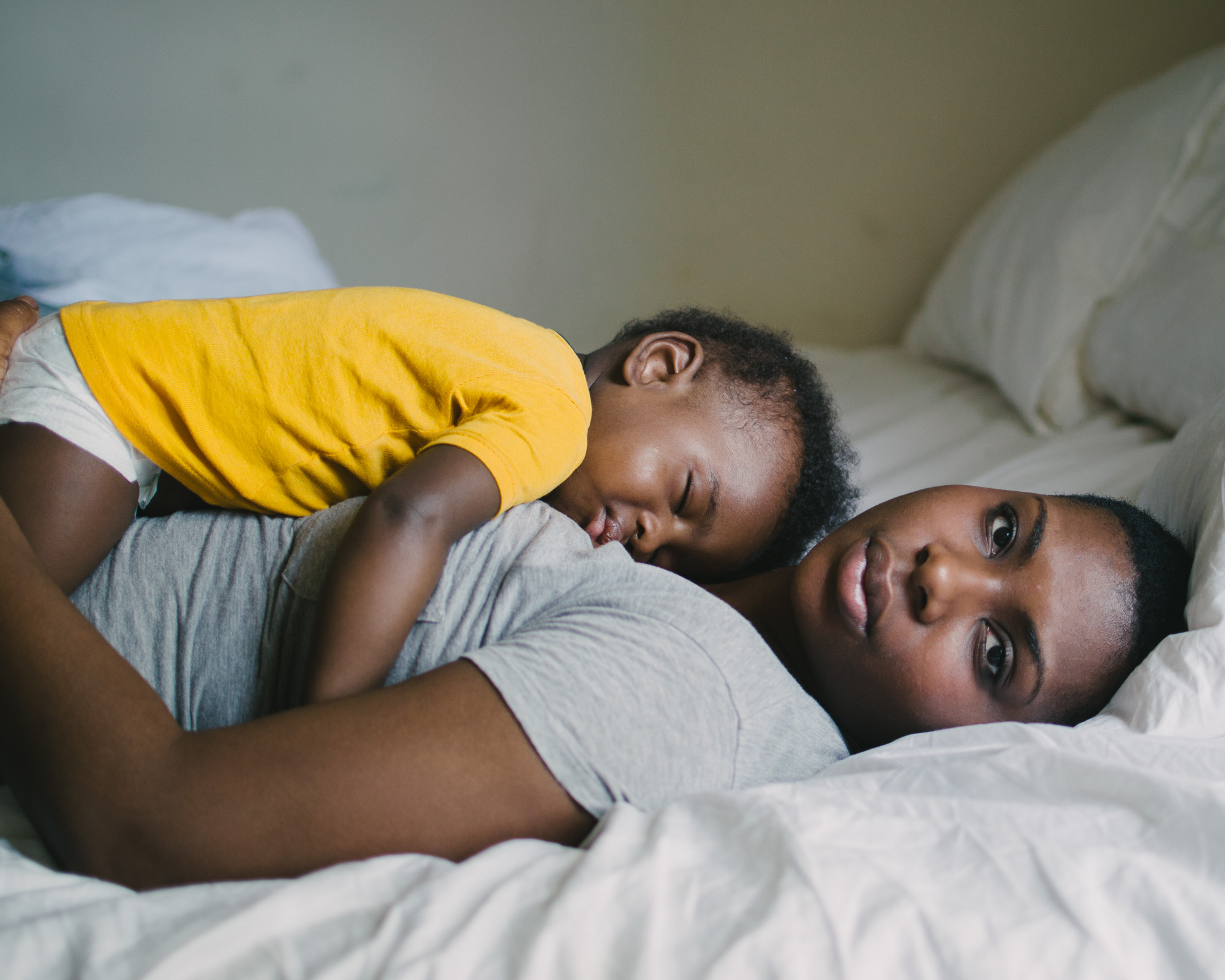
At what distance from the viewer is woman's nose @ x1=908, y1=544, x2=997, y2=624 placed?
80cm

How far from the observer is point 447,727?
60 cm

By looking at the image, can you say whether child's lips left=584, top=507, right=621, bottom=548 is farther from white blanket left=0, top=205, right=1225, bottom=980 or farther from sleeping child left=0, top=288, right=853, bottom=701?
white blanket left=0, top=205, right=1225, bottom=980

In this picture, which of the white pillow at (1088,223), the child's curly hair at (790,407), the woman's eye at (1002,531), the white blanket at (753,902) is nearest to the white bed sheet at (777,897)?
the white blanket at (753,902)

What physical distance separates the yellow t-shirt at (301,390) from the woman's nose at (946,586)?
1.15 ft

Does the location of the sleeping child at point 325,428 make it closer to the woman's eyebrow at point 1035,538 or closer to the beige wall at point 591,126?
the woman's eyebrow at point 1035,538

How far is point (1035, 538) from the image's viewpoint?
32.6 inches

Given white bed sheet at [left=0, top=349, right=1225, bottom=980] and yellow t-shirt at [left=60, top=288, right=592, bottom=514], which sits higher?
yellow t-shirt at [left=60, top=288, right=592, bottom=514]

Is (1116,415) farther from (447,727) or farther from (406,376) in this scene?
(447,727)

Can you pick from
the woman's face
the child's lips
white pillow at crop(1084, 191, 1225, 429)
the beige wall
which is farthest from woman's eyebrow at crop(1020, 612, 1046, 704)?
the beige wall

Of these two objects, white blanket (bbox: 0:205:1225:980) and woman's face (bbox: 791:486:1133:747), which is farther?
woman's face (bbox: 791:486:1133:747)

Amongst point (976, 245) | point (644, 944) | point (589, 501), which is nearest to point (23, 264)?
point (589, 501)

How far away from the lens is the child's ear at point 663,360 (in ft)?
3.53

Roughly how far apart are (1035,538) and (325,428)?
2.20 feet

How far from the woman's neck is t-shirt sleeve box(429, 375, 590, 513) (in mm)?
204
